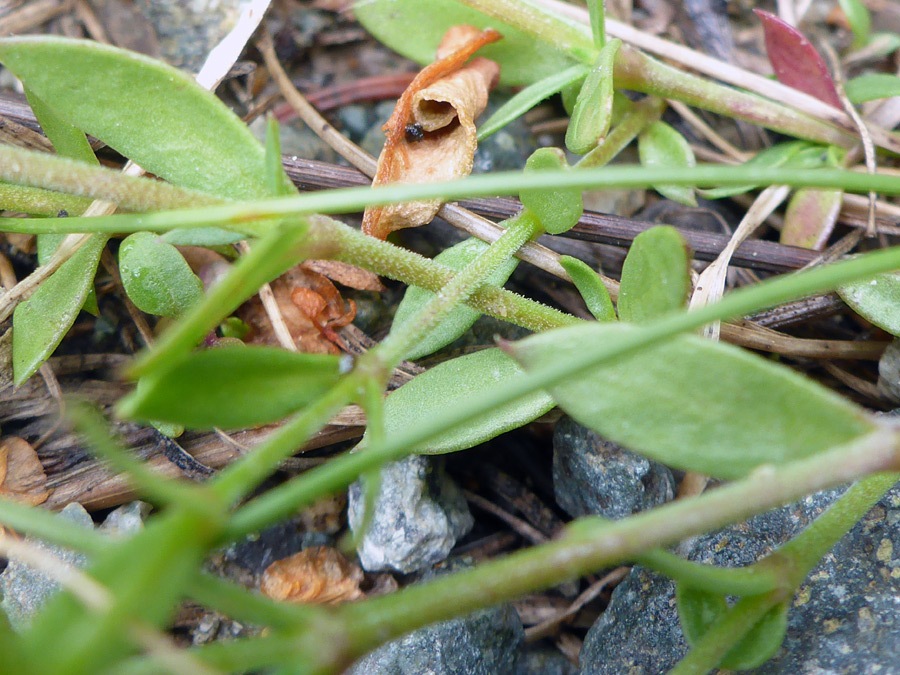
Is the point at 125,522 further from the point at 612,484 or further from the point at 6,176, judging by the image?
the point at 612,484

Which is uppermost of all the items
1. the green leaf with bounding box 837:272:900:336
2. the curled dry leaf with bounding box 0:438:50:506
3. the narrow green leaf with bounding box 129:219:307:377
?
the narrow green leaf with bounding box 129:219:307:377

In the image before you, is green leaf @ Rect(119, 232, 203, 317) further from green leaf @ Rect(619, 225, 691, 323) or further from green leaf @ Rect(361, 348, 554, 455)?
green leaf @ Rect(619, 225, 691, 323)

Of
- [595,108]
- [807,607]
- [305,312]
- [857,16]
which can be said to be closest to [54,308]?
[305,312]

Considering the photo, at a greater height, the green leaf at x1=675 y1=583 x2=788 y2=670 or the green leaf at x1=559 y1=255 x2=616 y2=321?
the green leaf at x1=559 y1=255 x2=616 y2=321

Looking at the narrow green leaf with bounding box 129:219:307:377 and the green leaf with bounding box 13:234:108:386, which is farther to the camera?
the green leaf with bounding box 13:234:108:386

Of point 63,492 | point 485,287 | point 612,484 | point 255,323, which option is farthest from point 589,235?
point 63,492

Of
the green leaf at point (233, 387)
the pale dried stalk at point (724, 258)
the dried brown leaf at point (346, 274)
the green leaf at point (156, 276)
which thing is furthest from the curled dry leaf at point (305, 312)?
the pale dried stalk at point (724, 258)

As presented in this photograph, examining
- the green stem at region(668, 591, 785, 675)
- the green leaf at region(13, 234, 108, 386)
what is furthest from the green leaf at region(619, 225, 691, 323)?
the green leaf at region(13, 234, 108, 386)

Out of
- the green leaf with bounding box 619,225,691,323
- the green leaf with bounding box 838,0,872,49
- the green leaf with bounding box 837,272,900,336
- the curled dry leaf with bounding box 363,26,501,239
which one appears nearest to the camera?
the green leaf with bounding box 619,225,691,323
